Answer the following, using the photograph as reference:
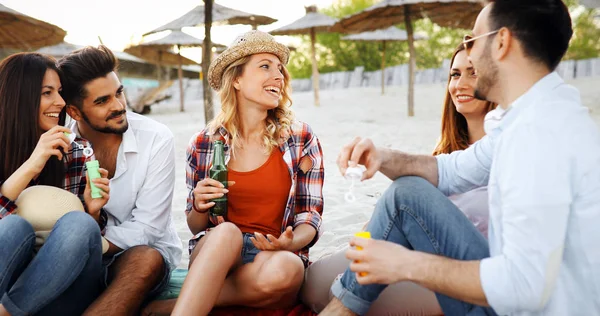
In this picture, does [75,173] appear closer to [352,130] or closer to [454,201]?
[454,201]

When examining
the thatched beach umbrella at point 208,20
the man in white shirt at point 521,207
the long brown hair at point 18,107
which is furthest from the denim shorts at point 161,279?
the thatched beach umbrella at point 208,20

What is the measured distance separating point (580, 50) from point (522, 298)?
33.7 metres

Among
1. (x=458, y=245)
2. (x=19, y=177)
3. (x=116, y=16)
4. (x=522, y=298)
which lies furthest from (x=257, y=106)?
(x=116, y=16)

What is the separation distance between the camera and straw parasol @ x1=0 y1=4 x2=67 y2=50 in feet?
25.7

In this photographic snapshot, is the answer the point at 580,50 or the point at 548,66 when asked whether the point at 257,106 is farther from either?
the point at 580,50

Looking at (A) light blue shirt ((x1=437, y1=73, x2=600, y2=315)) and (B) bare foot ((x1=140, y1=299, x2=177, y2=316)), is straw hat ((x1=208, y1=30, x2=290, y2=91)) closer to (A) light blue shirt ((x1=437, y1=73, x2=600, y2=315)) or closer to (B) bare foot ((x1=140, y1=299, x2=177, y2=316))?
(B) bare foot ((x1=140, y1=299, x2=177, y2=316))

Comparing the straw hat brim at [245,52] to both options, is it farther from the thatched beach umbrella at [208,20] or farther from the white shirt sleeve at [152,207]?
the thatched beach umbrella at [208,20]

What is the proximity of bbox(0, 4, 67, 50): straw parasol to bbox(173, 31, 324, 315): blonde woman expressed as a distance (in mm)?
6395

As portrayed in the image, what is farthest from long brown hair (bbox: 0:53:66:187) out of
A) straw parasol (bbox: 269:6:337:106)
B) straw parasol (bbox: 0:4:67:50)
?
straw parasol (bbox: 269:6:337:106)

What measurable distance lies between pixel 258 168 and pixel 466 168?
3.74ft

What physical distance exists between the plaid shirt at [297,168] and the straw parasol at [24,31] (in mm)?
6478

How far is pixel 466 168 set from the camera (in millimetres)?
2131

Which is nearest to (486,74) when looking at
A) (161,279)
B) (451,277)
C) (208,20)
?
(451,277)

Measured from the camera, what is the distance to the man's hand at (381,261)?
5.19 ft
